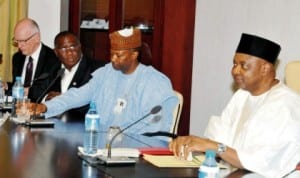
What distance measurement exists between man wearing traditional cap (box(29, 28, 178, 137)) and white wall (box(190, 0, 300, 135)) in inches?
33.8

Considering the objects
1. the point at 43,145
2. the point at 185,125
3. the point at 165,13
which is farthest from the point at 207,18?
the point at 43,145

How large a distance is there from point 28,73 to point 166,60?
1.18 meters

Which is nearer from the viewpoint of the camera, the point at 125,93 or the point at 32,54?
the point at 125,93

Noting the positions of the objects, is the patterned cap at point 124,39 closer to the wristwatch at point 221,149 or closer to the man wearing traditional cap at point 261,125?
the man wearing traditional cap at point 261,125

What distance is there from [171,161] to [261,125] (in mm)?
417

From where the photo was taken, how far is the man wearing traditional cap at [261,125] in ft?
7.96

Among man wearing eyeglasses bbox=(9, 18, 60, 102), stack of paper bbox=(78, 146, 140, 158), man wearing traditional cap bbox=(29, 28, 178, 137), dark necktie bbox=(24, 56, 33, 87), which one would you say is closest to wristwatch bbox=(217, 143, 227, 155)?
stack of paper bbox=(78, 146, 140, 158)

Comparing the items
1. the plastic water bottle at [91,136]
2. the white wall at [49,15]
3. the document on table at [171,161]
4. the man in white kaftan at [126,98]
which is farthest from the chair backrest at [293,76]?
the white wall at [49,15]

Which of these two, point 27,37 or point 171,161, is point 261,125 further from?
point 27,37

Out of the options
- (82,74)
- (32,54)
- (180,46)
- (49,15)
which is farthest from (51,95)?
(49,15)

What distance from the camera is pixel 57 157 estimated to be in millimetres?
2539

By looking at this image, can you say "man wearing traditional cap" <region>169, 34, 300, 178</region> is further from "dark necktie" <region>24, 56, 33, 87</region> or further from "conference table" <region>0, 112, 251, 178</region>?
"dark necktie" <region>24, 56, 33, 87</region>

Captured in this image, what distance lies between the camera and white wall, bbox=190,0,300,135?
3.83 metres

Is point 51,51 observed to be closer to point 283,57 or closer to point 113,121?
point 113,121
